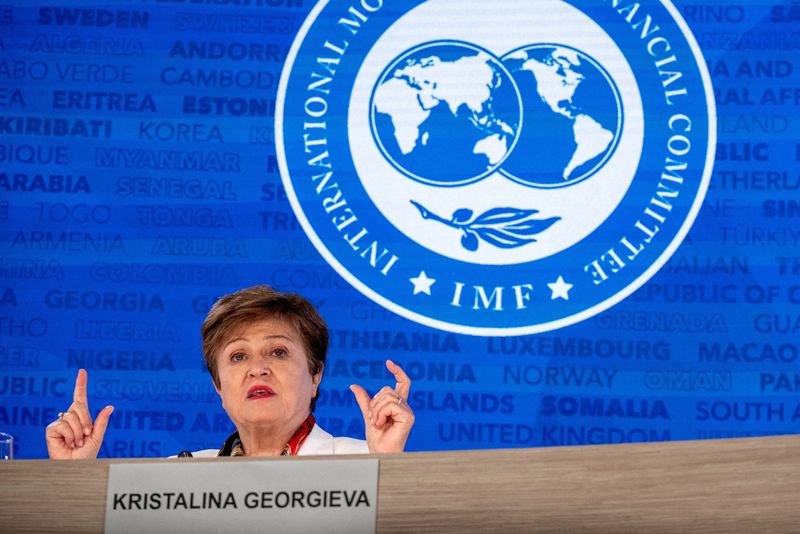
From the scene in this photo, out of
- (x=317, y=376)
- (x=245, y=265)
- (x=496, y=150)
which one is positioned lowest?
(x=317, y=376)

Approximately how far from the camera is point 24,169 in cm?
275

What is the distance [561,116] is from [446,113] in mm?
266

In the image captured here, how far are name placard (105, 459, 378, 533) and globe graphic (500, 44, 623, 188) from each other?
1.81 meters

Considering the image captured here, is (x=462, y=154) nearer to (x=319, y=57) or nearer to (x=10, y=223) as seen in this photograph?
(x=319, y=57)

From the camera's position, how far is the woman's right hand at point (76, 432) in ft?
5.02

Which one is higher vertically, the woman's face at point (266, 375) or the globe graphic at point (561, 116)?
the globe graphic at point (561, 116)

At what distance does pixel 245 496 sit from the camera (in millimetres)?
880

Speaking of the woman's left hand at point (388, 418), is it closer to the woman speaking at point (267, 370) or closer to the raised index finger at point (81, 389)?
the woman speaking at point (267, 370)

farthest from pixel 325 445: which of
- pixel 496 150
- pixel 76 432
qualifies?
pixel 496 150

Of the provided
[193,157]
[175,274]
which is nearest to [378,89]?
[193,157]

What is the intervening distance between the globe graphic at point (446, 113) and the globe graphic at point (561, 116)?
35 mm

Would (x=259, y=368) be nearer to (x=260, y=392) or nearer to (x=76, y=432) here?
(x=260, y=392)

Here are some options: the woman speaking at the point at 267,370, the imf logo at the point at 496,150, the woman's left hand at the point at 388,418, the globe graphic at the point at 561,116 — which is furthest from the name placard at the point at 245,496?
the globe graphic at the point at 561,116

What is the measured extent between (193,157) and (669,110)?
112 centimetres
